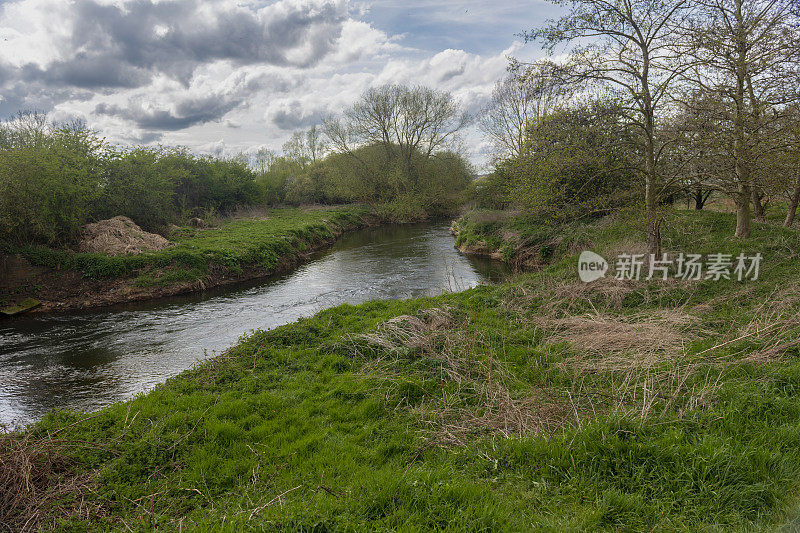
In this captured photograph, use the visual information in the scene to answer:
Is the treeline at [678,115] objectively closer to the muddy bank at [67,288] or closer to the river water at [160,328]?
the river water at [160,328]

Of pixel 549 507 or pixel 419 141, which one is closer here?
pixel 549 507

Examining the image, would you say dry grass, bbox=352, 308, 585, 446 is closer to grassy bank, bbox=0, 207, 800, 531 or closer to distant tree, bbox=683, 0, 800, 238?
grassy bank, bbox=0, 207, 800, 531

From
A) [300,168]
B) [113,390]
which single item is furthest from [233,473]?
[300,168]

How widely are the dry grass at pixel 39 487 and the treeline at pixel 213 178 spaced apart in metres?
13.5

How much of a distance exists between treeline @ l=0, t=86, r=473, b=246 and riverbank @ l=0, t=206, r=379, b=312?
1.35 metres

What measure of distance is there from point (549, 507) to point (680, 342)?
460cm

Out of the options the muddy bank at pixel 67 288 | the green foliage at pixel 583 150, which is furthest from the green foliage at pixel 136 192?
the green foliage at pixel 583 150

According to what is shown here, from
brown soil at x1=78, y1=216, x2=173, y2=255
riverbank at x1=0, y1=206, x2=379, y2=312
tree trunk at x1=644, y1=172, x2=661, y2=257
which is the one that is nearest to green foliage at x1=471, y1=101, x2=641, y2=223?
tree trunk at x1=644, y1=172, x2=661, y2=257

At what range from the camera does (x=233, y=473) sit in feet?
14.1

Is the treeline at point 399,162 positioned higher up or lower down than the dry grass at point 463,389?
higher up

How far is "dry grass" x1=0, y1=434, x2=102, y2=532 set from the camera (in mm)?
3582

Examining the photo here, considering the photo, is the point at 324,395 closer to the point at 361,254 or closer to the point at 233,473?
the point at 233,473

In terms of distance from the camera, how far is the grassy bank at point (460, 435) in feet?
10.3

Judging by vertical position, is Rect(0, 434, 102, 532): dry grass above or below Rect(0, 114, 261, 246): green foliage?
below
